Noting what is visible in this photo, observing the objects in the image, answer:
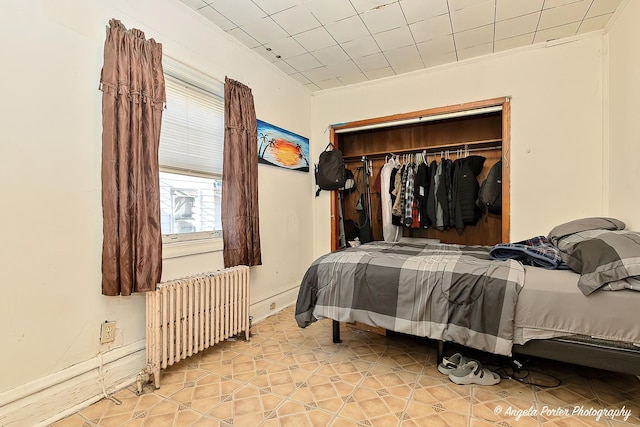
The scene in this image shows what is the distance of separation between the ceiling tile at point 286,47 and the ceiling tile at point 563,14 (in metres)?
2.07

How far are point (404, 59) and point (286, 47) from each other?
124cm

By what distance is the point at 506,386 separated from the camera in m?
1.88

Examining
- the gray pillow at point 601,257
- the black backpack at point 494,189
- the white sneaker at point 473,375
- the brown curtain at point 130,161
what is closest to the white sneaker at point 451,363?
the white sneaker at point 473,375

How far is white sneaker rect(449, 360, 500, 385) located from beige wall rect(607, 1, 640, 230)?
151 cm

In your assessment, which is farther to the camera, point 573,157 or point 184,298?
point 573,157

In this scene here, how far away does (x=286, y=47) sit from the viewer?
300 cm

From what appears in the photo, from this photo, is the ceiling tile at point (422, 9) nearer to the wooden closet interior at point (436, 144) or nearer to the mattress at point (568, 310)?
the wooden closet interior at point (436, 144)

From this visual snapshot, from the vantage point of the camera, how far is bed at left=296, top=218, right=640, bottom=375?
1532 millimetres

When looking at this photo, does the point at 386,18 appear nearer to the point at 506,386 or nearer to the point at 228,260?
the point at 228,260

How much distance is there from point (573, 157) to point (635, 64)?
0.87 m

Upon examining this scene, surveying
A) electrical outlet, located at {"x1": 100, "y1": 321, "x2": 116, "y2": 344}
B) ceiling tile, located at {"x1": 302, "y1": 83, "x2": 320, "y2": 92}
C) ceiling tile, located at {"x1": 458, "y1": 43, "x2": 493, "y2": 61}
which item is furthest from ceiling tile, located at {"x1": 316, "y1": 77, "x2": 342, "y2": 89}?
electrical outlet, located at {"x1": 100, "y1": 321, "x2": 116, "y2": 344}

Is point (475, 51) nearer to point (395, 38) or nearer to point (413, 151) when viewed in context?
point (395, 38)

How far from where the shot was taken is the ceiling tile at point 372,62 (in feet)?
10.5

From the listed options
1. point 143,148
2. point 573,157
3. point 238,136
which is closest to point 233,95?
point 238,136
